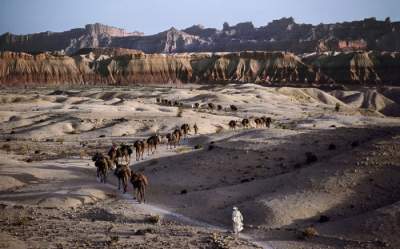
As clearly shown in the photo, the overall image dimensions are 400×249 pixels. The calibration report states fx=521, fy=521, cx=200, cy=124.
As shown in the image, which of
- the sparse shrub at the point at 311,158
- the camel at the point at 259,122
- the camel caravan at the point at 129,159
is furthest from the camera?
the camel at the point at 259,122

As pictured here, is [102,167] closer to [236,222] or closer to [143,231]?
[143,231]

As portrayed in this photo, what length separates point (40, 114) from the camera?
279 ft

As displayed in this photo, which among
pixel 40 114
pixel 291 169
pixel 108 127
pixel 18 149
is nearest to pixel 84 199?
pixel 291 169

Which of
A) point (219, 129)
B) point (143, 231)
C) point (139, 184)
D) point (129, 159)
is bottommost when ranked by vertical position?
point (219, 129)

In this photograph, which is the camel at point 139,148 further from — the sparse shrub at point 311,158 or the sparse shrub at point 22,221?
the sparse shrub at point 22,221

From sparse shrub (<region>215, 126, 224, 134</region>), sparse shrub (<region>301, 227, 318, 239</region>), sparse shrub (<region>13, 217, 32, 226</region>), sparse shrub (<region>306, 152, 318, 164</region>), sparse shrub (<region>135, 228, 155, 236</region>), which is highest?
sparse shrub (<region>306, 152, 318, 164</region>)

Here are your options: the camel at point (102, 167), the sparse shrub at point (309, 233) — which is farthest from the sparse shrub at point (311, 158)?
the camel at point (102, 167)

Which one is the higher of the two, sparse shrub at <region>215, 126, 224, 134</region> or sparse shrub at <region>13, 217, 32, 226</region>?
sparse shrub at <region>13, 217, 32, 226</region>

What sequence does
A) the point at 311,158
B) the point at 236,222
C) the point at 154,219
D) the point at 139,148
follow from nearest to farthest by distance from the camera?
the point at 236,222, the point at 154,219, the point at 311,158, the point at 139,148

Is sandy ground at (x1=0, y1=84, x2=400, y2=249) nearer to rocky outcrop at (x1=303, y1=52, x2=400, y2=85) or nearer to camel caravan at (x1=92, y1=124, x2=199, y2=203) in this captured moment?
camel caravan at (x1=92, y1=124, x2=199, y2=203)

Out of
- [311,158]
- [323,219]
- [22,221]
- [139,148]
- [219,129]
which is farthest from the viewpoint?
[219,129]

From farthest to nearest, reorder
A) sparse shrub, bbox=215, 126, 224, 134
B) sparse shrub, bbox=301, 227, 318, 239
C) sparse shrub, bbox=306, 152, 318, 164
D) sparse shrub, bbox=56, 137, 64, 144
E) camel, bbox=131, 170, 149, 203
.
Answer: sparse shrub, bbox=215, 126, 224, 134, sparse shrub, bbox=56, 137, 64, 144, sparse shrub, bbox=306, 152, 318, 164, camel, bbox=131, 170, 149, 203, sparse shrub, bbox=301, 227, 318, 239

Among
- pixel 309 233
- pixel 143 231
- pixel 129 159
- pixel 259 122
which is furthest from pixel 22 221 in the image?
pixel 259 122

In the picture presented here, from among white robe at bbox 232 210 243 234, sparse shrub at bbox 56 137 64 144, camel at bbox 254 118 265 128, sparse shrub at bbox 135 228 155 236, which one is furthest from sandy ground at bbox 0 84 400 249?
camel at bbox 254 118 265 128
